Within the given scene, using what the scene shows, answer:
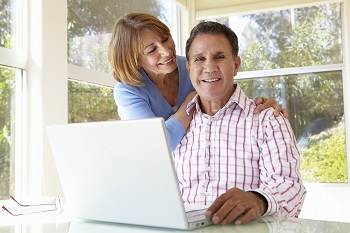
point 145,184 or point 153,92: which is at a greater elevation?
point 153,92

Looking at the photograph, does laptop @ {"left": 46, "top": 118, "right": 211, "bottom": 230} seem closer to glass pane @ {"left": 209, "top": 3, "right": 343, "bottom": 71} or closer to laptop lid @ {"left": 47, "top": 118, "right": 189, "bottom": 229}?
laptop lid @ {"left": 47, "top": 118, "right": 189, "bottom": 229}

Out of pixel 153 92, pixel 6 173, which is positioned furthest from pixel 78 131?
pixel 6 173

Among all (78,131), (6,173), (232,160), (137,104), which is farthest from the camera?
(6,173)

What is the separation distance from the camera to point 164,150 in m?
0.98

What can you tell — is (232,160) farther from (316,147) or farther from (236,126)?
(316,147)

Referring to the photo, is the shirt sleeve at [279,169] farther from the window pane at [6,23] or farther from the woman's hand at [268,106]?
the window pane at [6,23]

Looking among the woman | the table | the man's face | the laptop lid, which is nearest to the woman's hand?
the man's face

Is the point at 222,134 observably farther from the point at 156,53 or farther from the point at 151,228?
the point at 151,228

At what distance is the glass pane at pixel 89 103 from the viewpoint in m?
3.07

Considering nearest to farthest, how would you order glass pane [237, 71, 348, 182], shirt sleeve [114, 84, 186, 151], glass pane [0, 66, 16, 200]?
1. shirt sleeve [114, 84, 186, 151]
2. glass pane [0, 66, 16, 200]
3. glass pane [237, 71, 348, 182]

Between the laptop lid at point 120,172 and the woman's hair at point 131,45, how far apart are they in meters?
0.88

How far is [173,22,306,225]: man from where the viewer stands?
154 cm

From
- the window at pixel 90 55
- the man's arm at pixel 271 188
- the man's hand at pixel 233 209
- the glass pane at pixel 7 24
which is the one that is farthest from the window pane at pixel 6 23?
the man's hand at pixel 233 209

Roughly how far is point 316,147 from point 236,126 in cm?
311
